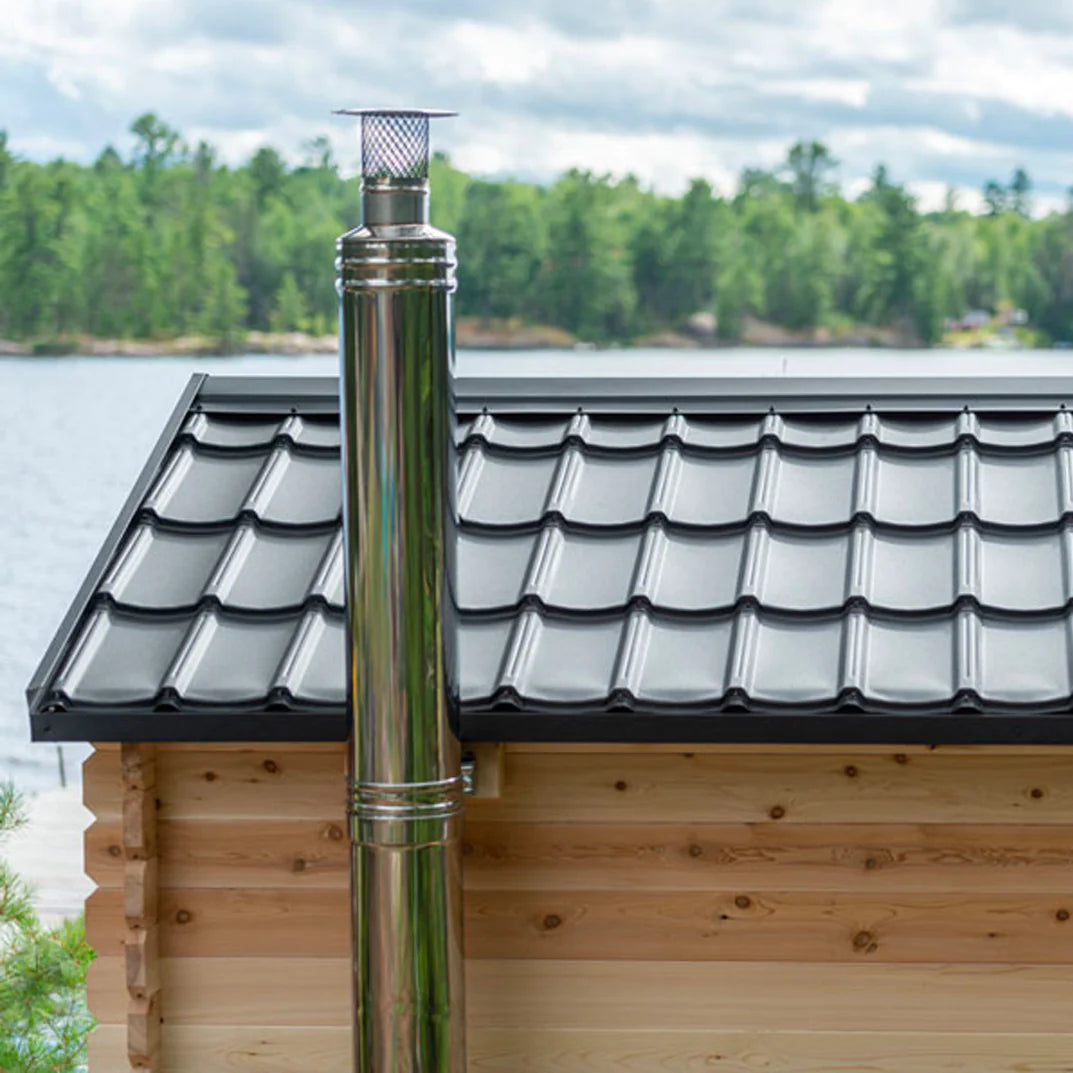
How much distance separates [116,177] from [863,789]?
2545 centimetres

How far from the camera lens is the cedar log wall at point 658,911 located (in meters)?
2.64

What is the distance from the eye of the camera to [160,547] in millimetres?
2797

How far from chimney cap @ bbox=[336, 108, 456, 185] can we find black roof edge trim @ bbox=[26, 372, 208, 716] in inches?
30.1

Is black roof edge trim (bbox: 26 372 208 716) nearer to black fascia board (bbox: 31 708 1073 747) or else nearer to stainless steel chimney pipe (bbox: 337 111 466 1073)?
black fascia board (bbox: 31 708 1073 747)

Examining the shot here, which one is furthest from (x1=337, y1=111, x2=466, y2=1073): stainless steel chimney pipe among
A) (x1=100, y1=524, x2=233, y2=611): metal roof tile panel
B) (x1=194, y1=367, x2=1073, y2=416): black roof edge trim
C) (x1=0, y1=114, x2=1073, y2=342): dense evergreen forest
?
(x1=0, y1=114, x2=1073, y2=342): dense evergreen forest

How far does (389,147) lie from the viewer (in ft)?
7.98

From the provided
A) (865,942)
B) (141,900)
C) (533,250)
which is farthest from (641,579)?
(533,250)

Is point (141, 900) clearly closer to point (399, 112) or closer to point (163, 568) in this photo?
point (163, 568)

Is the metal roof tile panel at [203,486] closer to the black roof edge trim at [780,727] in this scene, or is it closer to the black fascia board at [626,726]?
the black fascia board at [626,726]

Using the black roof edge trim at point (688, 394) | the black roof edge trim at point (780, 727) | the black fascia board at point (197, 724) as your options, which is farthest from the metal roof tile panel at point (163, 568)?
the black roof edge trim at point (780, 727)

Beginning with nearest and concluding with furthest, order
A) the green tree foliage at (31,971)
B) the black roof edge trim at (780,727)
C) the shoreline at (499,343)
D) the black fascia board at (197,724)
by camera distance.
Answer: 1. the black roof edge trim at (780,727)
2. the black fascia board at (197,724)
3. the green tree foliage at (31,971)
4. the shoreline at (499,343)

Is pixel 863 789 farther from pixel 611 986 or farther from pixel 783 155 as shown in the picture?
pixel 783 155

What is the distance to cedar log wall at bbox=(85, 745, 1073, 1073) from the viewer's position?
264 centimetres

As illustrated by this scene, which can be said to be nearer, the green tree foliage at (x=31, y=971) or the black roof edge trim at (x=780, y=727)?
the black roof edge trim at (x=780, y=727)
